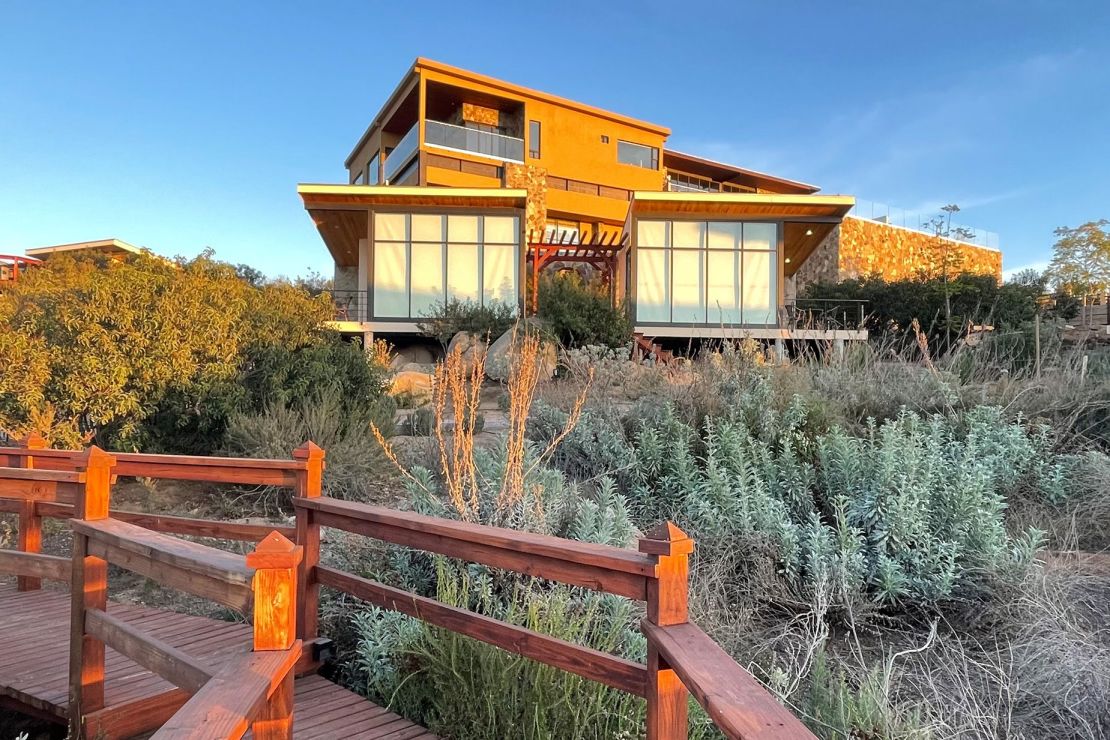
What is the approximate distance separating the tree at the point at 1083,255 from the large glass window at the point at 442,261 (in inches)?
1323

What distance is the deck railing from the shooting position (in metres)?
1.31

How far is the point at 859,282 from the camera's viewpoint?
24109 mm

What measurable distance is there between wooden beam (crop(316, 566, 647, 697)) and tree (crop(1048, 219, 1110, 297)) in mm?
43495

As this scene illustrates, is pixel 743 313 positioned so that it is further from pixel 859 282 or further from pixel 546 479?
pixel 546 479

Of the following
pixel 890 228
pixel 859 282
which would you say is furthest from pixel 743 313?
pixel 890 228

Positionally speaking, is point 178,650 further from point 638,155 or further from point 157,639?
point 638,155

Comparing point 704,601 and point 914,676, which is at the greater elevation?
point 704,601

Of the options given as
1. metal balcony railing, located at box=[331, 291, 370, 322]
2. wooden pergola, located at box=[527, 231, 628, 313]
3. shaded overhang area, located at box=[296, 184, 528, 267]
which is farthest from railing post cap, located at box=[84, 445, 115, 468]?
wooden pergola, located at box=[527, 231, 628, 313]

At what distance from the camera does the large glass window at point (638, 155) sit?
28.7 meters

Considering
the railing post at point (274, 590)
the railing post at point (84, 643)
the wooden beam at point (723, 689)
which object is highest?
the railing post at point (274, 590)

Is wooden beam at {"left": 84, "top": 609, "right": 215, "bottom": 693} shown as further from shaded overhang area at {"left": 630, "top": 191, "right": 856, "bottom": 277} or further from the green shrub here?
shaded overhang area at {"left": 630, "top": 191, "right": 856, "bottom": 277}

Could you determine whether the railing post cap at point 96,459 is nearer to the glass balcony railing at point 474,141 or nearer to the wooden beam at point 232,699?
the wooden beam at point 232,699

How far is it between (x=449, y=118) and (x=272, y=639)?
2687cm

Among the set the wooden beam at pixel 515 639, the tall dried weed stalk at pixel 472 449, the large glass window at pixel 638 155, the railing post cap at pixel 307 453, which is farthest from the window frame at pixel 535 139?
the wooden beam at pixel 515 639
